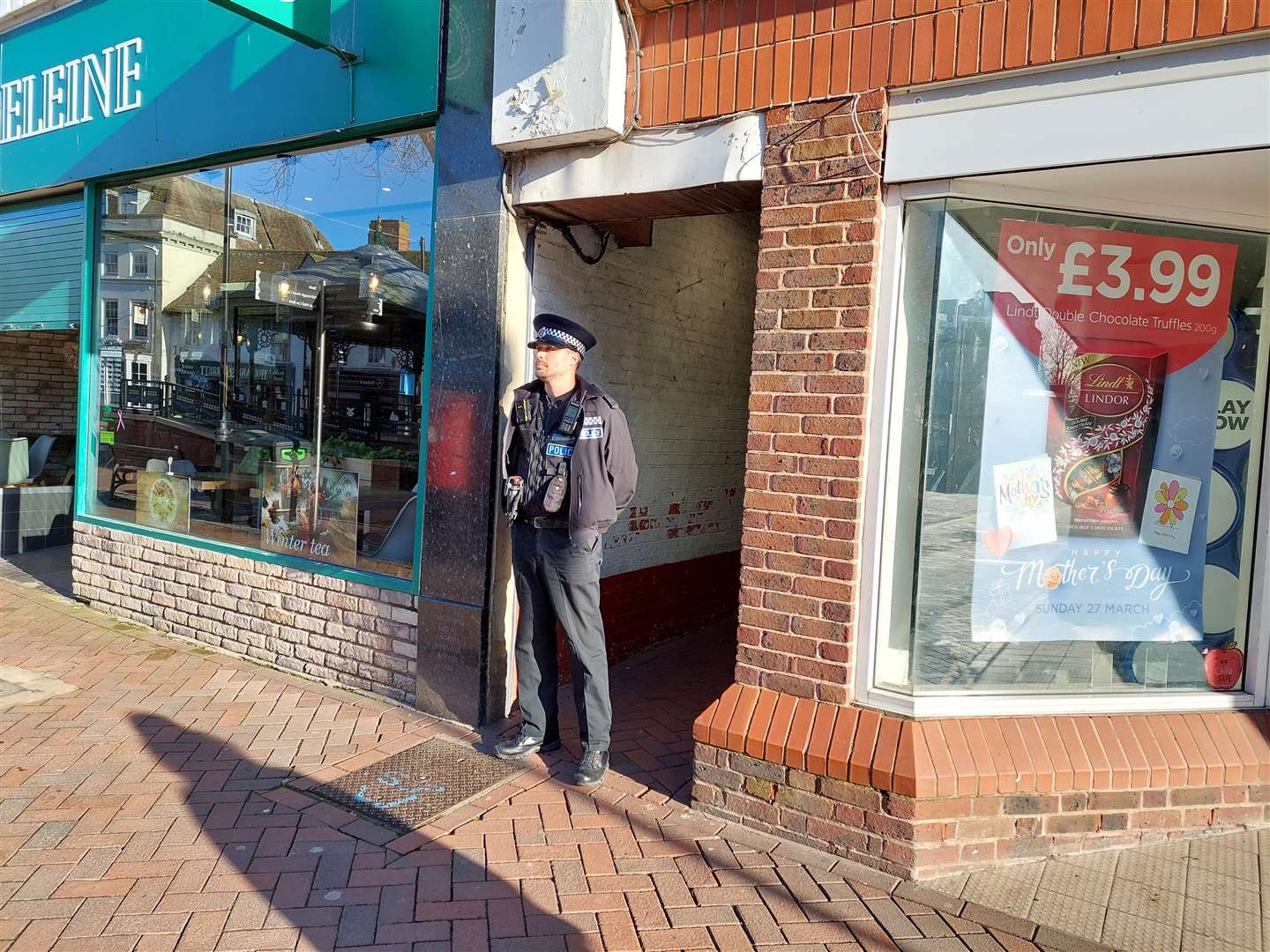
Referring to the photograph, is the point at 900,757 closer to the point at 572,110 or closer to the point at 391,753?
the point at 391,753

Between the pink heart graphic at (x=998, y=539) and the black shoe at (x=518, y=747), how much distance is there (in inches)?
84.9

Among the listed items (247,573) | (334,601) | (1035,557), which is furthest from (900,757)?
(247,573)

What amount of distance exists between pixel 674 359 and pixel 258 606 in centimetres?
300

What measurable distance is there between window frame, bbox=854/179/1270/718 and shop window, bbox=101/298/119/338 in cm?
580

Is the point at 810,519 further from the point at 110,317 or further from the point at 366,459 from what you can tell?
the point at 110,317

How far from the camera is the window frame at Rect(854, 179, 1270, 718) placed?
317 centimetres

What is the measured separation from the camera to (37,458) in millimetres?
9031

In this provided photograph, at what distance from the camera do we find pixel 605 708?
3811 millimetres

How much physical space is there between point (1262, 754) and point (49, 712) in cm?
551

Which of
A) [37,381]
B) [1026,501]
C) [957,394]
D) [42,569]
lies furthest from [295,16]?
[37,381]

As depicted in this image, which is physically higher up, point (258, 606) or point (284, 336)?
point (284, 336)

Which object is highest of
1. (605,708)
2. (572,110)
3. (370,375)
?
(572,110)

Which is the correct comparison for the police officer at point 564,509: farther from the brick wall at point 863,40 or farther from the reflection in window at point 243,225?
the reflection in window at point 243,225

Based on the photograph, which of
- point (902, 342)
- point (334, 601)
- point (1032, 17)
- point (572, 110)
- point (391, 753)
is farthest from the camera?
point (334, 601)
